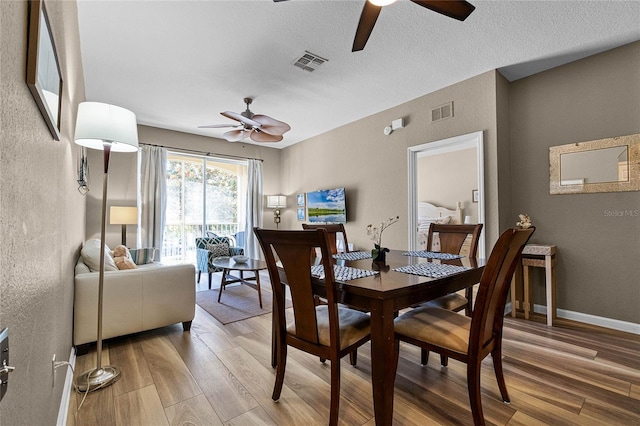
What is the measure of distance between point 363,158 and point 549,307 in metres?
3.06

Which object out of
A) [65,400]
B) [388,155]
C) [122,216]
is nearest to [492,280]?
[65,400]

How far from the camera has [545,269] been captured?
317cm

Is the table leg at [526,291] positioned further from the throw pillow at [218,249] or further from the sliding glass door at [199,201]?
the sliding glass door at [199,201]

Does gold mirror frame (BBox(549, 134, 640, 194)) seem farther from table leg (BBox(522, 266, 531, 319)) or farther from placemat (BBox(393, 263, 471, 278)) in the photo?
placemat (BBox(393, 263, 471, 278))

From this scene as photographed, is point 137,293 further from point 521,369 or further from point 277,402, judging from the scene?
point 521,369

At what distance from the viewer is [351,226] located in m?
5.05

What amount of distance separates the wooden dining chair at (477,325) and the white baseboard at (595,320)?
2087 millimetres

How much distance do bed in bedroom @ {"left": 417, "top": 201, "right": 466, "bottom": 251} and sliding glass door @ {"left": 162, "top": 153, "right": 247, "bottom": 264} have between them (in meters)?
3.71

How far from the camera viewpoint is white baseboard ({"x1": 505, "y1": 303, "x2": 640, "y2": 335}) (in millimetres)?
2756

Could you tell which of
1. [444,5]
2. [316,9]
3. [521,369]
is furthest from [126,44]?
[521,369]

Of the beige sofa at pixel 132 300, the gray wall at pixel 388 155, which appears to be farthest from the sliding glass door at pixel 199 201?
the beige sofa at pixel 132 300

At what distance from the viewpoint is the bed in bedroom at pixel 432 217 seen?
18.3ft

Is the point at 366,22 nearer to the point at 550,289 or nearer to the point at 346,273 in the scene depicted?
the point at 346,273

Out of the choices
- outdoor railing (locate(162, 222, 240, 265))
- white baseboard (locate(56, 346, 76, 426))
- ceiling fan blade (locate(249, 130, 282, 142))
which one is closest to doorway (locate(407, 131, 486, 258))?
ceiling fan blade (locate(249, 130, 282, 142))
